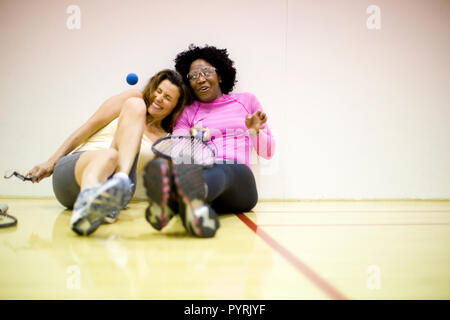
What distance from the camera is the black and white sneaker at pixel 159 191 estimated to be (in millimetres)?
873

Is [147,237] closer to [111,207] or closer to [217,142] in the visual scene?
[111,207]

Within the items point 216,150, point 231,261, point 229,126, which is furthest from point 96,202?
point 229,126

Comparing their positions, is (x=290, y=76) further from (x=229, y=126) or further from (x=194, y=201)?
(x=194, y=201)

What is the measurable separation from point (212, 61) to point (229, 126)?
457mm

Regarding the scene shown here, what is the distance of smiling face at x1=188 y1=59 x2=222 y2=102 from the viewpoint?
1.71 m

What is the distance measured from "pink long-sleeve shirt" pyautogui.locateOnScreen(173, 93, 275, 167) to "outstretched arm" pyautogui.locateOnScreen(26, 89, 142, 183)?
0.33 meters

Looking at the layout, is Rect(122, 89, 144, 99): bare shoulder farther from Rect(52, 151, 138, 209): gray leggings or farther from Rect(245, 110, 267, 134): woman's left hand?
Rect(245, 110, 267, 134): woman's left hand

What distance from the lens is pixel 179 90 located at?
155cm

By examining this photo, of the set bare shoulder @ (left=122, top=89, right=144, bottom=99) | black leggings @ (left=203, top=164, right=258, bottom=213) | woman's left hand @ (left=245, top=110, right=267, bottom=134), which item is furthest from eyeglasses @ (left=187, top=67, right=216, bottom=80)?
black leggings @ (left=203, top=164, right=258, bottom=213)

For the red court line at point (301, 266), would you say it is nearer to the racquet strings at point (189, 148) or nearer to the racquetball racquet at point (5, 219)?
the racquet strings at point (189, 148)

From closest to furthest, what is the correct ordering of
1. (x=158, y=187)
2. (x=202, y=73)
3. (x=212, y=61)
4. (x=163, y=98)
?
(x=158, y=187) → (x=163, y=98) → (x=202, y=73) → (x=212, y=61)

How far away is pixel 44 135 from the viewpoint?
193cm

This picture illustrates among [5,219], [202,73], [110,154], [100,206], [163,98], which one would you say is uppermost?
[202,73]

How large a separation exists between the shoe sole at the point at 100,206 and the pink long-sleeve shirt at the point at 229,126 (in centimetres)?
72
